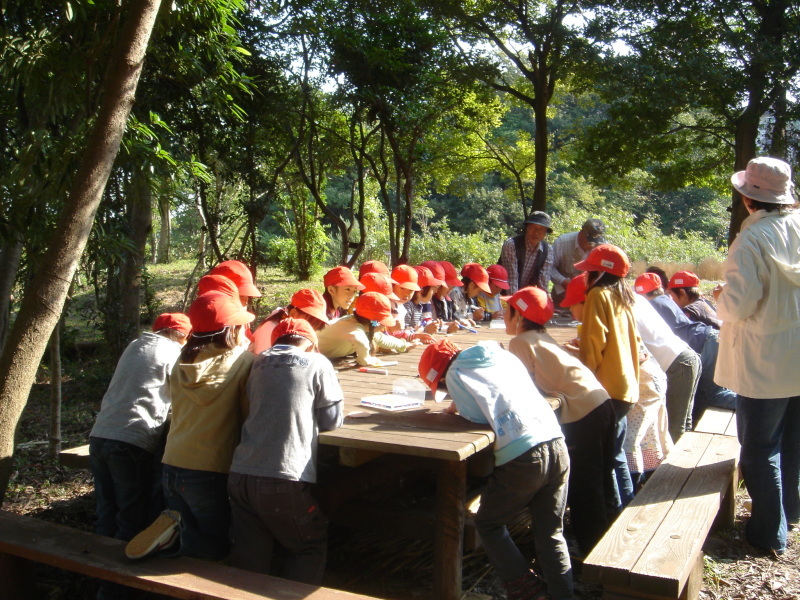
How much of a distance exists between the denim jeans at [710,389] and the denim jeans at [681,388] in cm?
71

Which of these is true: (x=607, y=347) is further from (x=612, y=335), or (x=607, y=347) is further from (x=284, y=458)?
(x=284, y=458)

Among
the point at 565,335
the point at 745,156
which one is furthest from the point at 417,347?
the point at 745,156

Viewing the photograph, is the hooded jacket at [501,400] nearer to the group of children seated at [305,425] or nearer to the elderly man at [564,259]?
the group of children seated at [305,425]

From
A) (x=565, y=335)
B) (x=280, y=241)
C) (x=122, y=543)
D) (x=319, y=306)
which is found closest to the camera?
(x=122, y=543)

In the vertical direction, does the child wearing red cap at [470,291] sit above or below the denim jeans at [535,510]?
above

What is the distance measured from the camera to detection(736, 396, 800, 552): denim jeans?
3.74 metres

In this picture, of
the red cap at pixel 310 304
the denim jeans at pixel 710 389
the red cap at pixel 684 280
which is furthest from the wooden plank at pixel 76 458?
the red cap at pixel 684 280

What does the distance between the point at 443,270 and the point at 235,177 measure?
5.15 metres

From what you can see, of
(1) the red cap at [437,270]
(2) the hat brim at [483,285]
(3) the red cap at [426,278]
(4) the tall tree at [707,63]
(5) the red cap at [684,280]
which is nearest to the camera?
(5) the red cap at [684,280]

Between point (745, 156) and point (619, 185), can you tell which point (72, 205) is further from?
point (619, 185)

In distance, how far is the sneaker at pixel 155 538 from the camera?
2.94m

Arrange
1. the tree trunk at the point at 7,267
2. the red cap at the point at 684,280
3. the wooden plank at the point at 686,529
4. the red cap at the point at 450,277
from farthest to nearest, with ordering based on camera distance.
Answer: the red cap at the point at 450,277
the red cap at the point at 684,280
the tree trunk at the point at 7,267
the wooden plank at the point at 686,529

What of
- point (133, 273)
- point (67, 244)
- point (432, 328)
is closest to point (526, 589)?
point (67, 244)

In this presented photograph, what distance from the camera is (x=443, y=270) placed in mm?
7082
